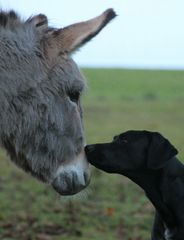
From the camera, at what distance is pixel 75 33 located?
582cm

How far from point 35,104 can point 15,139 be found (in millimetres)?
321

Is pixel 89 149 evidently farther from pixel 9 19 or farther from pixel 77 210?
pixel 77 210

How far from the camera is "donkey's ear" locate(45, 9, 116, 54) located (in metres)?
5.79

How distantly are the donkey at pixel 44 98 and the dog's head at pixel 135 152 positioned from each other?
0.59 meters

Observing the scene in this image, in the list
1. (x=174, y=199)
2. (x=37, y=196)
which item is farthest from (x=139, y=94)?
(x=174, y=199)

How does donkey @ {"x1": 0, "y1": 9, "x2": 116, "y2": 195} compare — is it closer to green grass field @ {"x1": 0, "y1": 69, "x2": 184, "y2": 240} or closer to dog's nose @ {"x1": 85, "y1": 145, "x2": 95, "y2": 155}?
dog's nose @ {"x1": 85, "y1": 145, "x2": 95, "y2": 155}

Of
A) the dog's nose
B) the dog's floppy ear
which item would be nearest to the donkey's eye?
the dog's nose

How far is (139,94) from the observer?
4450 centimetres

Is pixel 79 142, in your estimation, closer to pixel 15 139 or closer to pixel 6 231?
pixel 15 139

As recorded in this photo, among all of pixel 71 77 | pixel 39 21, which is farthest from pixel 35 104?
pixel 39 21

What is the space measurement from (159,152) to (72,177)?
106 centimetres

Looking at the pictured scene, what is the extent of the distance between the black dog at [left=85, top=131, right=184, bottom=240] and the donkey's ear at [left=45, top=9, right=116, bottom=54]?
955 mm

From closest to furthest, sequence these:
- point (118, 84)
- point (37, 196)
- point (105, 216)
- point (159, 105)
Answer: point (105, 216) → point (37, 196) → point (159, 105) → point (118, 84)

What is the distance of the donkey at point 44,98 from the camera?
570 centimetres
